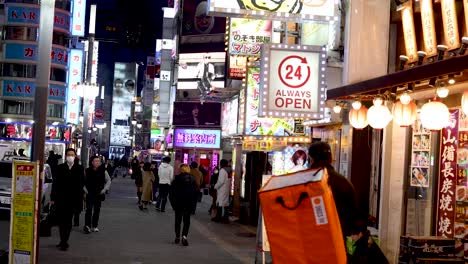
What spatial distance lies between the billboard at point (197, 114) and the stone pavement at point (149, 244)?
28.0 meters

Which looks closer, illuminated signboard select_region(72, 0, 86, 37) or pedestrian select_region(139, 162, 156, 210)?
pedestrian select_region(139, 162, 156, 210)

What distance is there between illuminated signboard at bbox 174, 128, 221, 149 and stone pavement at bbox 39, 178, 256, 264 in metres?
26.9

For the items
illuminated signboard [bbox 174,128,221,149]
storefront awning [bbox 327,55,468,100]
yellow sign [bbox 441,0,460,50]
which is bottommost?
illuminated signboard [bbox 174,128,221,149]

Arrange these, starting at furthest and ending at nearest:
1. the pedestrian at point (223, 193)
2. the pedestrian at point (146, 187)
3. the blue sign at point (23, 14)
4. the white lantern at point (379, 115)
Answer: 1. the blue sign at point (23, 14)
2. the pedestrian at point (146, 187)
3. the pedestrian at point (223, 193)
4. the white lantern at point (379, 115)

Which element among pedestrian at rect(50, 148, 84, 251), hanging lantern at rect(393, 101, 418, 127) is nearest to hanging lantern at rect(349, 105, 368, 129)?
hanging lantern at rect(393, 101, 418, 127)

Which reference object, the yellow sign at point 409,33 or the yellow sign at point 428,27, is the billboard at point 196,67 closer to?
the yellow sign at point 409,33

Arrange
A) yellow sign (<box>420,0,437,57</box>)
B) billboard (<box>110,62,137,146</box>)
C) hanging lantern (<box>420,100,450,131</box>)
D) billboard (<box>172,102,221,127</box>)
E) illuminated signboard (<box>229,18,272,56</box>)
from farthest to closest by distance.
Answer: billboard (<box>110,62,137,146</box>)
billboard (<box>172,102,221,127</box>)
illuminated signboard (<box>229,18,272,56</box>)
yellow sign (<box>420,0,437,57</box>)
hanging lantern (<box>420,100,450,131</box>)

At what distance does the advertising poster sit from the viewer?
70.2 feet

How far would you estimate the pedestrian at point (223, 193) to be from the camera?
992 inches

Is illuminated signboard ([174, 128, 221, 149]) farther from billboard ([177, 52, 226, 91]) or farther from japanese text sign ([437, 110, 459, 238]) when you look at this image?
japanese text sign ([437, 110, 459, 238])

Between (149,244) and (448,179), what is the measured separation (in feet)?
25.6

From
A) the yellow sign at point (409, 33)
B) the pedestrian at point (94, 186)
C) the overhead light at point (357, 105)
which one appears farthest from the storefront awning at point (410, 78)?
the pedestrian at point (94, 186)

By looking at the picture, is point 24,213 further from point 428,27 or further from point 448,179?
point 428,27

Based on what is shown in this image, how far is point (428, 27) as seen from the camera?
488 inches
